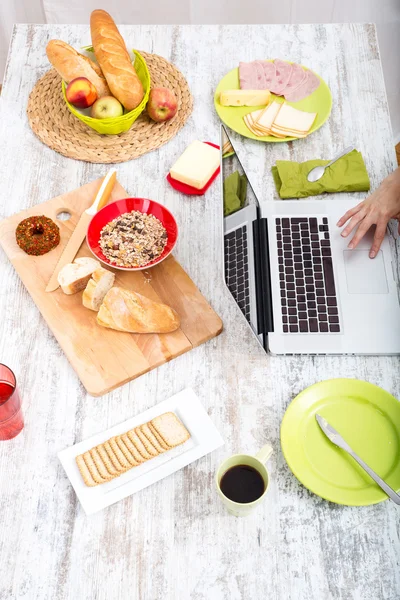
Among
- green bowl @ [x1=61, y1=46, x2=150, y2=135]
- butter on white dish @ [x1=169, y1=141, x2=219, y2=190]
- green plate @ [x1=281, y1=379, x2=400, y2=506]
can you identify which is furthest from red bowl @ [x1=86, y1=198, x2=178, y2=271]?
green plate @ [x1=281, y1=379, x2=400, y2=506]

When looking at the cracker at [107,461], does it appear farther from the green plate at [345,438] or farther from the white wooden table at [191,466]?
the green plate at [345,438]

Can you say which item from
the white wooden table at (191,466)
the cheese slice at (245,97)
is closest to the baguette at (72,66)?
the white wooden table at (191,466)

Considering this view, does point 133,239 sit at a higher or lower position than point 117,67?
lower

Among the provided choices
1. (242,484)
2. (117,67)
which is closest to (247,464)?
(242,484)

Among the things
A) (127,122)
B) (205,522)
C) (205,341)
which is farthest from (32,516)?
(127,122)

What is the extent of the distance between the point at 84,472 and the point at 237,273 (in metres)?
0.46

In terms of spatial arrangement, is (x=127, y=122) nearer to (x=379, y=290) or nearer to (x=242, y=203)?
(x=242, y=203)

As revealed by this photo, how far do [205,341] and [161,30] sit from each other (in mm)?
1068

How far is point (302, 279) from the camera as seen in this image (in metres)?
1.36

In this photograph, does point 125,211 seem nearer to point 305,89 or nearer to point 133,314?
point 133,314

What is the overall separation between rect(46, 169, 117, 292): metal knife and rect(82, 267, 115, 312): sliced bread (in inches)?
3.7

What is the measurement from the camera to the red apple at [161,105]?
5.25 ft

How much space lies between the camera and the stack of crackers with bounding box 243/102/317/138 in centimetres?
161

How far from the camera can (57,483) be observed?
3.70 ft
